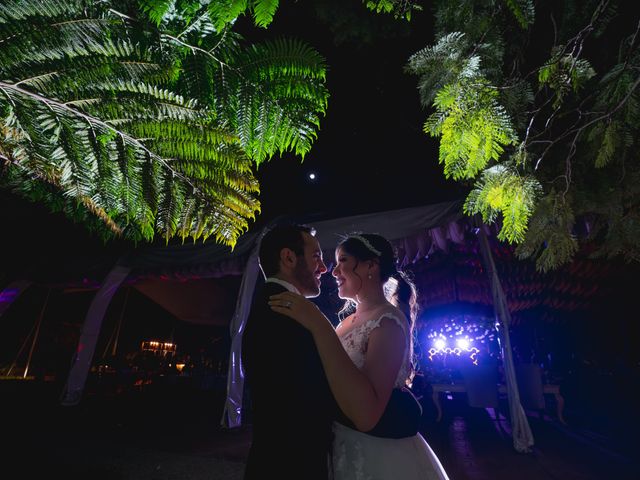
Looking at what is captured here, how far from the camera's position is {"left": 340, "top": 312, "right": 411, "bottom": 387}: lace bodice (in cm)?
157

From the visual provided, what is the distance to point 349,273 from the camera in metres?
1.91

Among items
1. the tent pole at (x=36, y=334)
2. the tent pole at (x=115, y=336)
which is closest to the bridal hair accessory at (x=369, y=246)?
the tent pole at (x=115, y=336)

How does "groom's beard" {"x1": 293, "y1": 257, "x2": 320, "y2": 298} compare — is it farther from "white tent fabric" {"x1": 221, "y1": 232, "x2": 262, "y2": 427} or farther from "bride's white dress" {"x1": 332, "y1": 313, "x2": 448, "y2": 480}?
"white tent fabric" {"x1": 221, "y1": 232, "x2": 262, "y2": 427}

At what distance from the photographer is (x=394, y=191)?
33.0 feet

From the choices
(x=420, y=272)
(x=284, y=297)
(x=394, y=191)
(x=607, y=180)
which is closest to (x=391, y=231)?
(x=607, y=180)

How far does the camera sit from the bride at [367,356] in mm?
1180

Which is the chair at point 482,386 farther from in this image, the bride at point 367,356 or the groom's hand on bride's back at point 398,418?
the groom's hand on bride's back at point 398,418

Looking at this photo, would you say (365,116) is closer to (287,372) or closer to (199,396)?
(287,372)

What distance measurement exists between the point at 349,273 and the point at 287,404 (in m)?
0.90

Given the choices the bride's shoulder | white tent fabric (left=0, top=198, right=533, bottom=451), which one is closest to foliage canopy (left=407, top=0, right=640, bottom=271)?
the bride's shoulder

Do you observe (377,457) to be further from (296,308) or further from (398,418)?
(296,308)

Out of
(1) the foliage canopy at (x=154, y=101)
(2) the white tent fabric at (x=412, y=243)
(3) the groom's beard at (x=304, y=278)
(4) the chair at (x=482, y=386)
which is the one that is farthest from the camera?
(4) the chair at (x=482, y=386)

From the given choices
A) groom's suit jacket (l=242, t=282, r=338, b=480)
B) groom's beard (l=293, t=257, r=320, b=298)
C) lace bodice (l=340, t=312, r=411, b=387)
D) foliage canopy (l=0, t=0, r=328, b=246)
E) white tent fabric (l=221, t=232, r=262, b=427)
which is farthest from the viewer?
white tent fabric (l=221, t=232, r=262, b=427)

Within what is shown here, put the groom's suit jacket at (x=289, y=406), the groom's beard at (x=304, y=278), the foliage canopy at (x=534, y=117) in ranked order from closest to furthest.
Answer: the groom's suit jacket at (x=289, y=406), the groom's beard at (x=304, y=278), the foliage canopy at (x=534, y=117)
